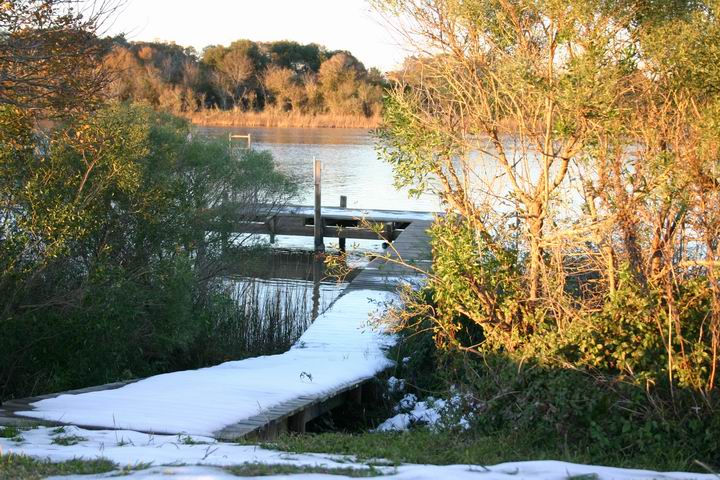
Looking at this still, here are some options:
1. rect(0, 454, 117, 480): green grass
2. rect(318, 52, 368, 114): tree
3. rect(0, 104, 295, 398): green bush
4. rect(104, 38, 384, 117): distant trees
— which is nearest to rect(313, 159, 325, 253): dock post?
rect(0, 104, 295, 398): green bush

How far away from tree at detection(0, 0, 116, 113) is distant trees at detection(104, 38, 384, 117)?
24.5 metres

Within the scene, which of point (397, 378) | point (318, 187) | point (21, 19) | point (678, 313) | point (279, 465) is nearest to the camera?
point (279, 465)

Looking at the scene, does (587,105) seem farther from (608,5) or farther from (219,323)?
(219,323)

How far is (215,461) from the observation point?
17.1 ft

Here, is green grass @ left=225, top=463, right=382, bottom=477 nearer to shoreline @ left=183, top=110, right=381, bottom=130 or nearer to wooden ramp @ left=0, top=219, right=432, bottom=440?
wooden ramp @ left=0, top=219, right=432, bottom=440

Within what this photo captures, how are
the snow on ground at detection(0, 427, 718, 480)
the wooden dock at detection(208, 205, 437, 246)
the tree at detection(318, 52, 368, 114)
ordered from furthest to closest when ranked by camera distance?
the tree at detection(318, 52, 368, 114)
the wooden dock at detection(208, 205, 437, 246)
the snow on ground at detection(0, 427, 718, 480)

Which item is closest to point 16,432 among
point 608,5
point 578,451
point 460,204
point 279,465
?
point 279,465

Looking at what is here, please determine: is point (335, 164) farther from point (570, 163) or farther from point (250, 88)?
point (570, 163)

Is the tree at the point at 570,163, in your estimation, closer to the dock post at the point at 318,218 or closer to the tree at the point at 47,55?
the tree at the point at 47,55

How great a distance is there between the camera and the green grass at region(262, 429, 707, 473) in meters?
6.02

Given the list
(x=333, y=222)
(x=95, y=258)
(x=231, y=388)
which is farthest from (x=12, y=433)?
(x=333, y=222)

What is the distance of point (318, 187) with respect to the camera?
22562mm

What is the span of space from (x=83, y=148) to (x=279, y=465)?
6.79m

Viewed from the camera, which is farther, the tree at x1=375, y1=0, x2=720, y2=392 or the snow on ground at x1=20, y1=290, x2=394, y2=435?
the tree at x1=375, y1=0, x2=720, y2=392
